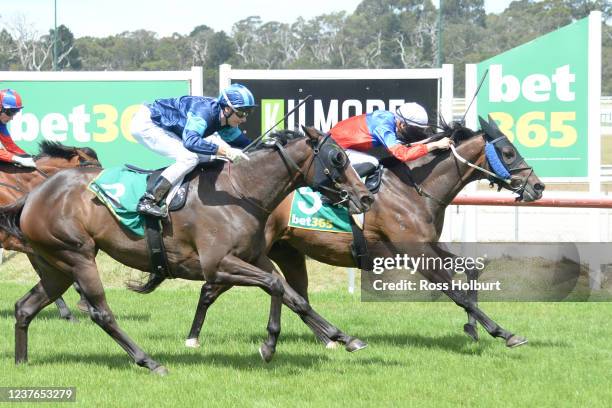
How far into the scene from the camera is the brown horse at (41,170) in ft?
28.0

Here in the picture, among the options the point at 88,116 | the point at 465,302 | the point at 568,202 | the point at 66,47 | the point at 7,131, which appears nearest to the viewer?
the point at 465,302

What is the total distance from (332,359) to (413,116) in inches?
78.3

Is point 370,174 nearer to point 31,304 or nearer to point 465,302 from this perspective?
point 465,302

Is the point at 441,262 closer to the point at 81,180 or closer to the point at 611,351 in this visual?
the point at 611,351

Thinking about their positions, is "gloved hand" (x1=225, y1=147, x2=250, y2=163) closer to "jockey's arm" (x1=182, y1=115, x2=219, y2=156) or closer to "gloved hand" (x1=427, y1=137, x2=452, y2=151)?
"jockey's arm" (x1=182, y1=115, x2=219, y2=156)

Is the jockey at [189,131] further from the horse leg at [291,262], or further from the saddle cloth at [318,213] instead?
the horse leg at [291,262]

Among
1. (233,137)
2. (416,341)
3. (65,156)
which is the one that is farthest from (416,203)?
(65,156)

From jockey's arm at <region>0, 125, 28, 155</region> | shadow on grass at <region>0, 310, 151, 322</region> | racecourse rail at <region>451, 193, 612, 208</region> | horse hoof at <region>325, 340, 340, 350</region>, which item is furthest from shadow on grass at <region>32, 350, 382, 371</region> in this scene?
racecourse rail at <region>451, 193, 612, 208</region>

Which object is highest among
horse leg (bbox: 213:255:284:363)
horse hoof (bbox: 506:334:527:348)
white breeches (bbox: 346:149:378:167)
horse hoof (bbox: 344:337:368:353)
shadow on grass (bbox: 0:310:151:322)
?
white breeches (bbox: 346:149:378:167)

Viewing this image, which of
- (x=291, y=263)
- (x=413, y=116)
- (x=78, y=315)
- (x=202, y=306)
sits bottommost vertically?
→ (x=78, y=315)

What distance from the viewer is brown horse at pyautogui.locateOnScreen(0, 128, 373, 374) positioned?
238 inches

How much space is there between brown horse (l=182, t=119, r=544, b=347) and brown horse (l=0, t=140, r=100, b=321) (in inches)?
79.3

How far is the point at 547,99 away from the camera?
10.7m

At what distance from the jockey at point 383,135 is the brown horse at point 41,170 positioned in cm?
262
